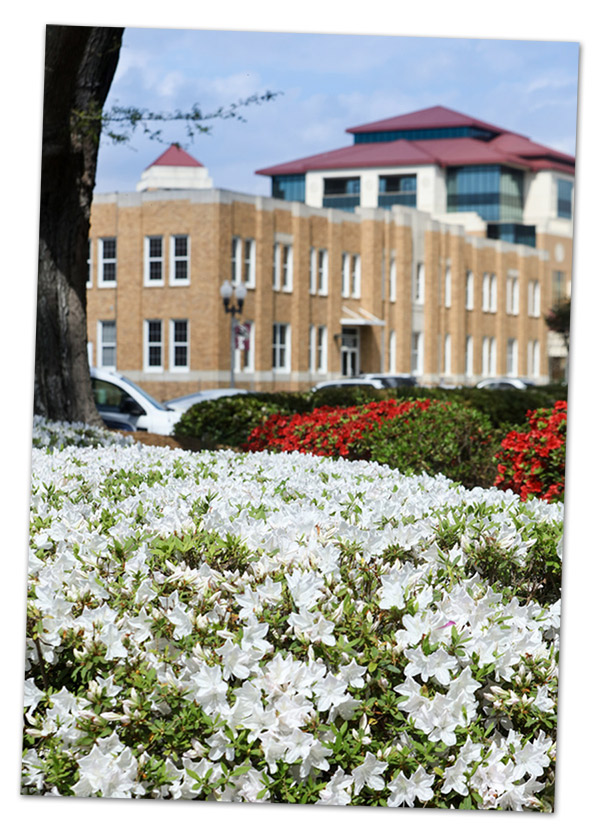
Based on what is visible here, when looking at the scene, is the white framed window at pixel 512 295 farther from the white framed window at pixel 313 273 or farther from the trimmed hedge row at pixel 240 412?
the trimmed hedge row at pixel 240 412

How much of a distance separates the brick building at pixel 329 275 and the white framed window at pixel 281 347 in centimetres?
5

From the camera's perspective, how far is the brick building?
105 feet

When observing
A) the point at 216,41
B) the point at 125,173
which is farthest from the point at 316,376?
the point at 216,41

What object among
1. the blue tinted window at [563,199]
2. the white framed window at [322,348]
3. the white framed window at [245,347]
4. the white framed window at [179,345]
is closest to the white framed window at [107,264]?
the white framed window at [179,345]

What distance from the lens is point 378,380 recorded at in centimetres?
2905

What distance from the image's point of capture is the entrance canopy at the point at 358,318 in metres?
37.8

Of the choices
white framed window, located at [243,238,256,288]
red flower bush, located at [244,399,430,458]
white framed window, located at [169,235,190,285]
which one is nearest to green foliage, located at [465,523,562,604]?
red flower bush, located at [244,399,430,458]

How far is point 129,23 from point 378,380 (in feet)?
81.4

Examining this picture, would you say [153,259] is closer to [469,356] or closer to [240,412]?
[469,356]

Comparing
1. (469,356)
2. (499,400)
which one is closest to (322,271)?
(469,356)

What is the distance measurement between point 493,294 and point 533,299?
283cm

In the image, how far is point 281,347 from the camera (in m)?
35.0

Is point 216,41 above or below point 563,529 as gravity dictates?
above

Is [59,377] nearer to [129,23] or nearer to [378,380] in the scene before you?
[129,23]
